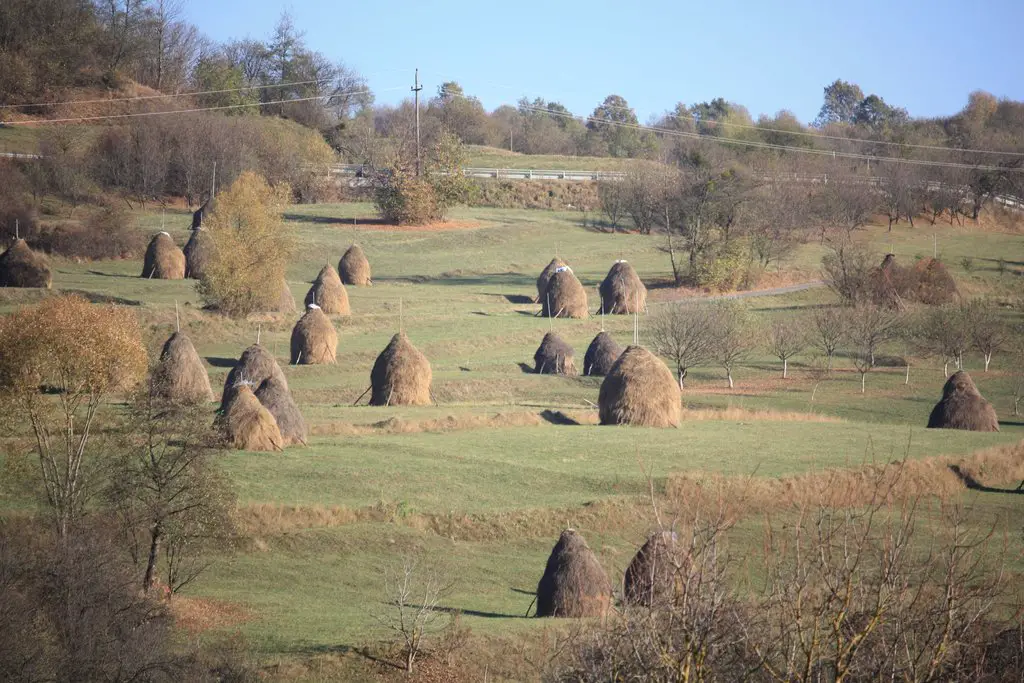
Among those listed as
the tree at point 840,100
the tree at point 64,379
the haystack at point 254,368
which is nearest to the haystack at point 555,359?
the haystack at point 254,368

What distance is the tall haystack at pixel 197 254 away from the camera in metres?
56.7

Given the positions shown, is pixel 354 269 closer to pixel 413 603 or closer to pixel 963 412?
pixel 963 412

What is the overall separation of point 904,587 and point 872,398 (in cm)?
3371

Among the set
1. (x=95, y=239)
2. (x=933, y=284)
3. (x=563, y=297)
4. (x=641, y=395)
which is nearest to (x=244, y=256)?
(x=563, y=297)

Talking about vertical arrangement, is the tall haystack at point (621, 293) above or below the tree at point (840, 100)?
below

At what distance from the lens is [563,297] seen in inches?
2100

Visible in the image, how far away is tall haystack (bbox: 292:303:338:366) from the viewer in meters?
41.5

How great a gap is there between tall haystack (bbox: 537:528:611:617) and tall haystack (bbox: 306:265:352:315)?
30.5m

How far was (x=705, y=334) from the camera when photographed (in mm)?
45000

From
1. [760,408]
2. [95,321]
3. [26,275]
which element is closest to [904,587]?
[95,321]

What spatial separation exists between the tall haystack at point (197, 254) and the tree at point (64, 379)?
89.1 ft

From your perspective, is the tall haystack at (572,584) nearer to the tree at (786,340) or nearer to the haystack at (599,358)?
the haystack at (599,358)

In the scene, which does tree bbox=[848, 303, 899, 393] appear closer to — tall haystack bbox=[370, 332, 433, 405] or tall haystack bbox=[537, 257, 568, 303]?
tall haystack bbox=[537, 257, 568, 303]

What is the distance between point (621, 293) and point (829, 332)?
1102 centimetres
